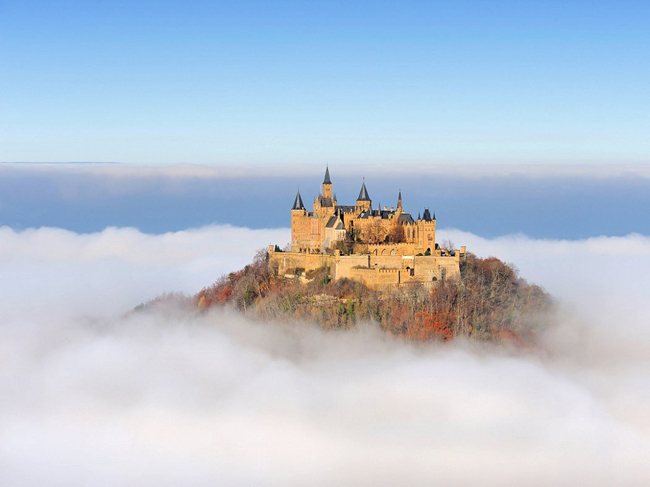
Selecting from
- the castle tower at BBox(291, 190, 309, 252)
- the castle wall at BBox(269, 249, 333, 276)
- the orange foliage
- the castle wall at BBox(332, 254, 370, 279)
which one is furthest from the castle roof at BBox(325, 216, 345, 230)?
the orange foliage

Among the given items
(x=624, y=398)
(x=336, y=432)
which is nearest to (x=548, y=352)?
(x=624, y=398)

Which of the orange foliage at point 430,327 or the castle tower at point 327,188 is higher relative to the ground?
the castle tower at point 327,188

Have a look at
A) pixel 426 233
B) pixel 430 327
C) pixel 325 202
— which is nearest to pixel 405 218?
pixel 426 233

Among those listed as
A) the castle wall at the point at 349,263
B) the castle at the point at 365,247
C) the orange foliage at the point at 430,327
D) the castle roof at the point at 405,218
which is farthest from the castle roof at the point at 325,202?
the orange foliage at the point at 430,327

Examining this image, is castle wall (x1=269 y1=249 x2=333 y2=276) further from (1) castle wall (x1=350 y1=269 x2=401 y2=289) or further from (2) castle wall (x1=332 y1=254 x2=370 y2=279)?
(1) castle wall (x1=350 y1=269 x2=401 y2=289)

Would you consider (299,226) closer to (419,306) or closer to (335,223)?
(335,223)

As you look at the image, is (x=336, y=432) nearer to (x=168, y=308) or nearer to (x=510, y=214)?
(x=168, y=308)

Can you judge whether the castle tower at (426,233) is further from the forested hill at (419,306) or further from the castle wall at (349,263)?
the castle wall at (349,263)
